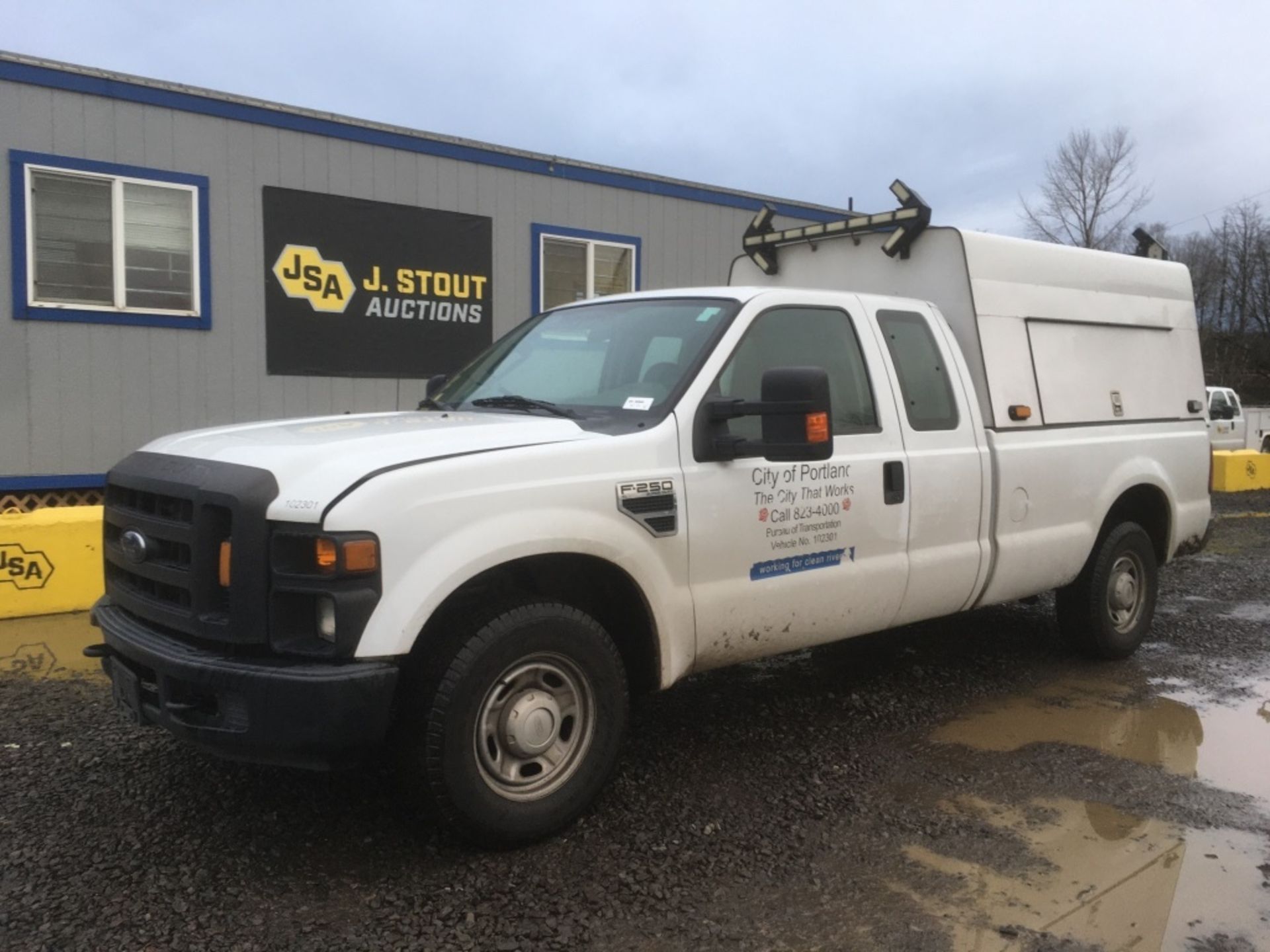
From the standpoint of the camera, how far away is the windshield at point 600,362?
395cm

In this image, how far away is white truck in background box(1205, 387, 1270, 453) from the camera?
60.2 ft

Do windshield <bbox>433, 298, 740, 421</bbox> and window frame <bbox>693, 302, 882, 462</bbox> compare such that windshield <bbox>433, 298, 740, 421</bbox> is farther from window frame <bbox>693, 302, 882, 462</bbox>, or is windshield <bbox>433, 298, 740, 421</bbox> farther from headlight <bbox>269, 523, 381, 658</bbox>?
headlight <bbox>269, 523, 381, 658</bbox>

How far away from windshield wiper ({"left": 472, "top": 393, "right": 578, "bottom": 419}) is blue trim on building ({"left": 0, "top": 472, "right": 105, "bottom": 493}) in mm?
4836

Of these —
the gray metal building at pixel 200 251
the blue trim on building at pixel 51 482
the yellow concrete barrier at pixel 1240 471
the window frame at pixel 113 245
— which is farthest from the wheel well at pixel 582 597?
the yellow concrete barrier at pixel 1240 471

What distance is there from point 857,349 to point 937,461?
2.08 feet

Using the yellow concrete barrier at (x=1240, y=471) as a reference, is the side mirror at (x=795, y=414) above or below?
above

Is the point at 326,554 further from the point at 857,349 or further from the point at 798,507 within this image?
the point at 857,349

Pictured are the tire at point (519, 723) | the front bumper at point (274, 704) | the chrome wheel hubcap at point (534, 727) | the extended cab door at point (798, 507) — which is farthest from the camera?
the extended cab door at point (798, 507)

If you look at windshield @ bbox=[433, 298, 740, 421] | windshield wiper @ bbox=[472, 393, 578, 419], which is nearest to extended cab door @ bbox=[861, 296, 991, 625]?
windshield @ bbox=[433, 298, 740, 421]

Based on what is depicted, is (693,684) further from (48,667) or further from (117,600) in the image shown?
(48,667)

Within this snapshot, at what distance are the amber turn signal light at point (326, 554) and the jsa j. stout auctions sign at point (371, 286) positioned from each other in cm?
649

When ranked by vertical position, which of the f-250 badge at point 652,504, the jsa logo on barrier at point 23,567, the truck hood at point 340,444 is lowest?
the jsa logo on barrier at point 23,567

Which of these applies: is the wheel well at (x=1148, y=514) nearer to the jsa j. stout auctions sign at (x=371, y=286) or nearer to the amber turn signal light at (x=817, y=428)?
the amber turn signal light at (x=817, y=428)

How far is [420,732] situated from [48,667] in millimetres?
3320
